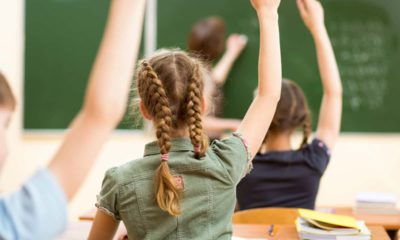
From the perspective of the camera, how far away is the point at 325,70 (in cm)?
251

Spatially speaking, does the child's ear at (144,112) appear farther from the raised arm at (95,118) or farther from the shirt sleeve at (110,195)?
Answer: the raised arm at (95,118)

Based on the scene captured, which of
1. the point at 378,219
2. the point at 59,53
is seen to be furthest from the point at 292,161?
the point at 59,53

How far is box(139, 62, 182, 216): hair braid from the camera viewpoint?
57.3 inches

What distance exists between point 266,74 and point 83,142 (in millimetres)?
846

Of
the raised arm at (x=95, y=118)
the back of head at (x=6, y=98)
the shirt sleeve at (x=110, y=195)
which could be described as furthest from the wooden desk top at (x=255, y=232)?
the raised arm at (x=95, y=118)

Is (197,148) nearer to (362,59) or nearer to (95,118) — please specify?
(95,118)

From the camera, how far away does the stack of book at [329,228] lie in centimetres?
204

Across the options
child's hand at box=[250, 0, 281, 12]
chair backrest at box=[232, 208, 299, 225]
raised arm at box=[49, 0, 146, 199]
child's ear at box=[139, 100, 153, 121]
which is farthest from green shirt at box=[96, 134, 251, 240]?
chair backrest at box=[232, 208, 299, 225]

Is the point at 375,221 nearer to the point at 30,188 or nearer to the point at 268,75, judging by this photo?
the point at 268,75

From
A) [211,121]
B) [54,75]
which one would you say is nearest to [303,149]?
[211,121]

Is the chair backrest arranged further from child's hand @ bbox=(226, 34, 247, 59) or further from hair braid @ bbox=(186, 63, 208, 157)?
child's hand @ bbox=(226, 34, 247, 59)

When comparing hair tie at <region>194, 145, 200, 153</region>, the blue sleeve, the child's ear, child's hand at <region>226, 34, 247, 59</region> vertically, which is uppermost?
child's hand at <region>226, 34, 247, 59</region>

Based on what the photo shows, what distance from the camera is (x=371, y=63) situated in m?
4.32

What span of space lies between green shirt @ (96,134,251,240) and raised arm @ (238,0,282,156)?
6cm
